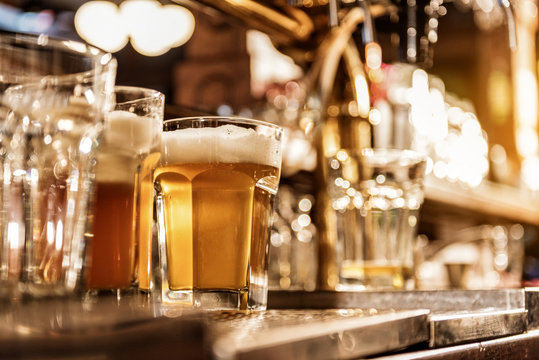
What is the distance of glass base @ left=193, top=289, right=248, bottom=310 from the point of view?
712 mm

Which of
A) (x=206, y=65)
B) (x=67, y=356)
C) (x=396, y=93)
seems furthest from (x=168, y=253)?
(x=396, y=93)

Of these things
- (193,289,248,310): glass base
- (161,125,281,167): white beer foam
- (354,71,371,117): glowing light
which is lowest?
(193,289,248,310): glass base

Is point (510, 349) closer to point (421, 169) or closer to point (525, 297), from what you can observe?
point (525, 297)

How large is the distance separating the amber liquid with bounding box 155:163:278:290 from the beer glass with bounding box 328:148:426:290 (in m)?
0.48

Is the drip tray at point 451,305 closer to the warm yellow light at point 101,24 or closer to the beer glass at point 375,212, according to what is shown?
the beer glass at point 375,212

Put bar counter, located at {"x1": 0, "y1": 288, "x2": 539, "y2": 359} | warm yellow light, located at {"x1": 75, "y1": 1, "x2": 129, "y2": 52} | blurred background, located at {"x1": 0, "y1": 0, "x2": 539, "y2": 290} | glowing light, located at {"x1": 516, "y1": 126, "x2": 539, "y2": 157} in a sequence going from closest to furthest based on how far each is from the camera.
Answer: bar counter, located at {"x1": 0, "y1": 288, "x2": 539, "y2": 359} < blurred background, located at {"x1": 0, "y1": 0, "x2": 539, "y2": 290} < warm yellow light, located at {"x1": 75, "y1": 1, "x2": 129, "y2": 52} < glowing light, located at {"x1": 516, "y1": 126, "x2": 539, "y2": 157}

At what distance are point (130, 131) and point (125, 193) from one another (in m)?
0.06

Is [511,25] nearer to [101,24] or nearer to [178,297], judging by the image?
[178,297]

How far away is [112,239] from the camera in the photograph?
69cm

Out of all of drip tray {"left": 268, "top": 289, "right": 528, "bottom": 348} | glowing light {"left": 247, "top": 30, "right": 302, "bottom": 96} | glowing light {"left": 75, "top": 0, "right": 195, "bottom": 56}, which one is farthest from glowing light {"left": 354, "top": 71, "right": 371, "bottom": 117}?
glowing light {"left": 247, "top": 30, "right": 302, "bottom": 96}

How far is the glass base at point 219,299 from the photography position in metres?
0.71

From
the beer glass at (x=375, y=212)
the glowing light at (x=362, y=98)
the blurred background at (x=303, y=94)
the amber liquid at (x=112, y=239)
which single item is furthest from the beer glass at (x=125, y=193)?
the glowing light at (x=362, y=98)

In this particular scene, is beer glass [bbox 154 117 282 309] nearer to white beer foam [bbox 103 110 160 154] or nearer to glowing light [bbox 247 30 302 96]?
white beer foam [bbox 103 110 160 154]

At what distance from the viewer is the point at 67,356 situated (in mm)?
289
